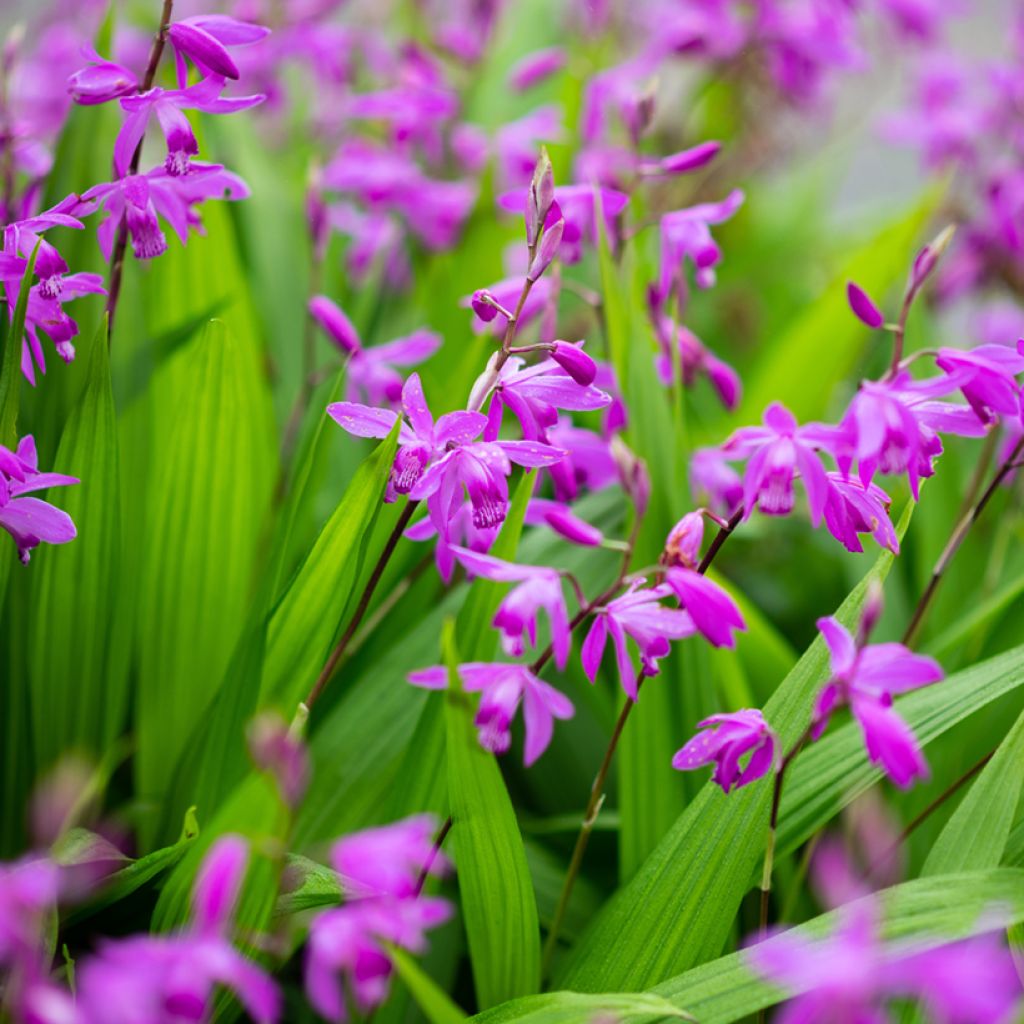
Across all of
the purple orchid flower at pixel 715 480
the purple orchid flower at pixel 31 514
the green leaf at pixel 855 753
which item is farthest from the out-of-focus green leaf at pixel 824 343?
the purple orchid flower at pixel 31 514

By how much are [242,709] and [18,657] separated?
0.68ft

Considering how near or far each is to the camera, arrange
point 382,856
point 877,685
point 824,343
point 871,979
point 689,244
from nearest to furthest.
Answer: point 871,979
point 382,856
point 877,685
point 689,244
point 824,343

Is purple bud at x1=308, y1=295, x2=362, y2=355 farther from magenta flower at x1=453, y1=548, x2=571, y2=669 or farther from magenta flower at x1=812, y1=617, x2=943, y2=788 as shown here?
magenta flower at x1=812, y1=617, x2=943, y2=788

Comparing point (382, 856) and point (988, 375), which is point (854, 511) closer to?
point (988, 375)

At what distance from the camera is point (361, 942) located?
1.50 ft

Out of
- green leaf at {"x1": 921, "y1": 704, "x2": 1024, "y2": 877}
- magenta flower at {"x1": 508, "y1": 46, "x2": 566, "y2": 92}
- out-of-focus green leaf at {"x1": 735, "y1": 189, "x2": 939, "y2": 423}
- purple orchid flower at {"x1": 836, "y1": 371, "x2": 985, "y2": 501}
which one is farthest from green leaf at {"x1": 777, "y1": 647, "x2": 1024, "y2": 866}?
magenta flower at {"x1": 508, "y1": 46, "x2": 566, "y2": 92}

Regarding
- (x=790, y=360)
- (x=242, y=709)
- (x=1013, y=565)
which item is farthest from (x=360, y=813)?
(x=790, y=360)

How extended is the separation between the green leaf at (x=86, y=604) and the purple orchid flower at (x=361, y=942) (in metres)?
0.42

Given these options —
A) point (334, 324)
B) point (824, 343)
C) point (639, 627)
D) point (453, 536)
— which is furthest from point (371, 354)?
point (824, 343)

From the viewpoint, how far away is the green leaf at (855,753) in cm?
73

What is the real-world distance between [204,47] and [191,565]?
404mm

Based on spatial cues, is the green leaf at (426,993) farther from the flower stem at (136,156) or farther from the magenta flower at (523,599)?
the flower stem at (136,156)

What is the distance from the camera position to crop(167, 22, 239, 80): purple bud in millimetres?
724

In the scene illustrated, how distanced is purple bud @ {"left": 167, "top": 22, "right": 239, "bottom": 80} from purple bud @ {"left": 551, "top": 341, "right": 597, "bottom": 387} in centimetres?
28
